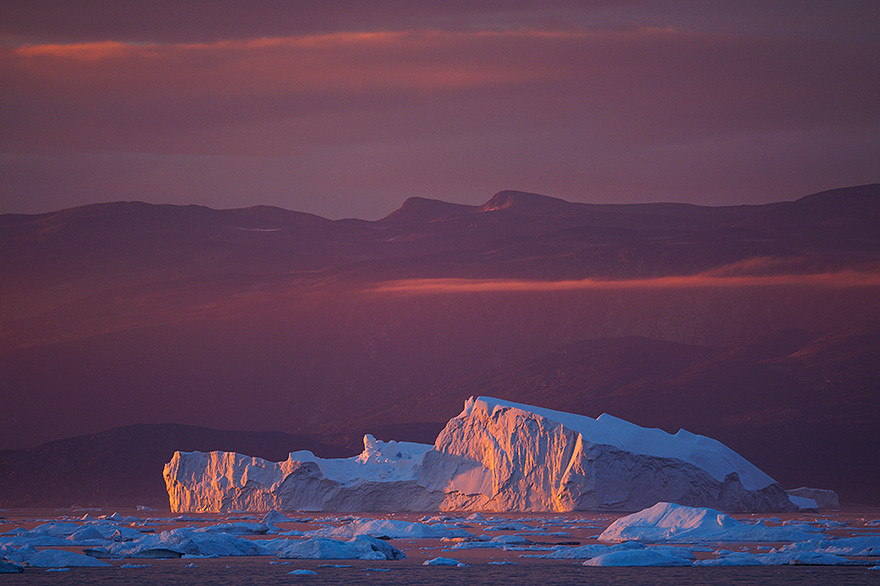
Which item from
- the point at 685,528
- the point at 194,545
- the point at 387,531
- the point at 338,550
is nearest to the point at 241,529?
the point at 387,531

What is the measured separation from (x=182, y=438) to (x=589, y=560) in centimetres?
9156

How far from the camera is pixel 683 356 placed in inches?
6954

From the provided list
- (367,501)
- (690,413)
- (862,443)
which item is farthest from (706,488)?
(690,413)

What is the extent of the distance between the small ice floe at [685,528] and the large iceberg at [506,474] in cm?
1446

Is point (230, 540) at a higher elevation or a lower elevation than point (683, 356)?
lower

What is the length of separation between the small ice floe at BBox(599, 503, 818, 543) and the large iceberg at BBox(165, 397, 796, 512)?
14.5 meters

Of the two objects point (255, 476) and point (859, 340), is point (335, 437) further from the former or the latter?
point (255, 476)

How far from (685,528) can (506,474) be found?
752 inches

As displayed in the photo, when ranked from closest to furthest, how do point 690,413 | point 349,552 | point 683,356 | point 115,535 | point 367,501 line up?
point 349,552 → point 115,535 → point 367,501 → point 690,413 → point 683,356

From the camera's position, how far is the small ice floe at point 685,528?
117 ft

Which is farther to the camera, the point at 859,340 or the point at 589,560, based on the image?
the point at 859,340

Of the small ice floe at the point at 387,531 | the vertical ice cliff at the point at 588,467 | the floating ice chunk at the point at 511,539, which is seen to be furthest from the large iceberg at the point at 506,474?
the floating ice chunk at the point at 511,539

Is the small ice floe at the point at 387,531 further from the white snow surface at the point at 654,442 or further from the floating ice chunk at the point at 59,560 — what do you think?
the white snow surface at the point at 654,442

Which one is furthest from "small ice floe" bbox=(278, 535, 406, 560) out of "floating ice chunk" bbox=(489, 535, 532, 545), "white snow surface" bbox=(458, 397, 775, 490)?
"white snow surface" bbox=(458, 397, 775, 490)
